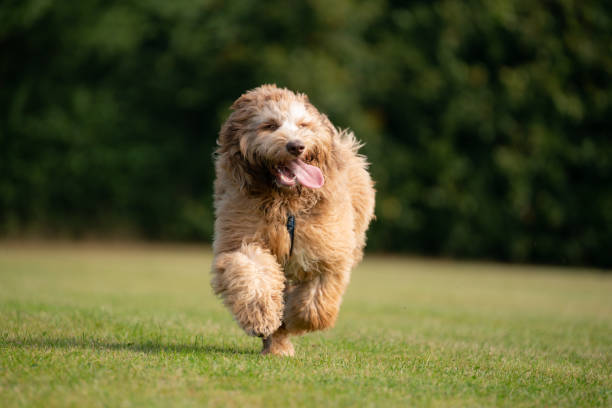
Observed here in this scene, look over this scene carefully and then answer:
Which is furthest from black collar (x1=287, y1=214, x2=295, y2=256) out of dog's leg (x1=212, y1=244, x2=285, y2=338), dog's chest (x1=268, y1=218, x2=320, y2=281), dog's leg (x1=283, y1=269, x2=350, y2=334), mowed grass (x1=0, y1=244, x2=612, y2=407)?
mowed grass (x1=0, y1=244, x2=612, y2=407)

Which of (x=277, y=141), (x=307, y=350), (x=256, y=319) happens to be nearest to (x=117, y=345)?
(x=256, y=319)

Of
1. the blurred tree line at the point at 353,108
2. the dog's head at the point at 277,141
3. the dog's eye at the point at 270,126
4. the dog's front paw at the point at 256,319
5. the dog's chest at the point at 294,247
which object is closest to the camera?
the dog's front paw at the point at 256,319

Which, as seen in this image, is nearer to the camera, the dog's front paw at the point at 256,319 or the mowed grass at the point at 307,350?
the mowed grass at the point at 307,350

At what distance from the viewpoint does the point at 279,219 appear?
215 inches

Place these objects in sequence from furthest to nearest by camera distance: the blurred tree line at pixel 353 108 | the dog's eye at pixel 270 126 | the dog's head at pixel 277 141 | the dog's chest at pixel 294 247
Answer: the blurred tree line at pixel 353 108 → the dog's chest at pixel 294 247 → the dog's eye at pixel 270 126 → the dog's head at pixel 277 141

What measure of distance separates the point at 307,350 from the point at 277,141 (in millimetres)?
1781

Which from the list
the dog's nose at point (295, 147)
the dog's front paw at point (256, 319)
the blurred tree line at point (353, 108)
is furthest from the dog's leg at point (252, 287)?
the blurred tree line at point (353, 108)

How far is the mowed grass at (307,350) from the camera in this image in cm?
418

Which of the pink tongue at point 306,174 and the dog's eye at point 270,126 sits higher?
the dog's eye at point 270,126

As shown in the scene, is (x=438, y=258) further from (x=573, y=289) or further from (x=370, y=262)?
(x=573, y=289)

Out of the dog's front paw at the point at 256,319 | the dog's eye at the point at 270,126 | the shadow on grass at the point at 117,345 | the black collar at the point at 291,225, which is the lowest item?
the shadow on grass at the point at 117,345

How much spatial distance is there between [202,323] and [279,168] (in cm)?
278

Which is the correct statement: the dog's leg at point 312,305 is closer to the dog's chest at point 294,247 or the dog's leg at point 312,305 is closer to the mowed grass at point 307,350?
the dog's chest at point 294,247

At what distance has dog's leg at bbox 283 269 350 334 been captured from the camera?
219 inches
